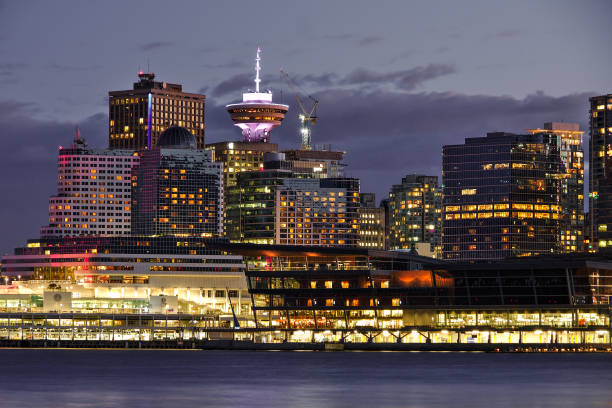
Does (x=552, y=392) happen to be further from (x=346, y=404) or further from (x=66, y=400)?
(x=66, y=400)

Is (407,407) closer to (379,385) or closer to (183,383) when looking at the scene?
(379,385)

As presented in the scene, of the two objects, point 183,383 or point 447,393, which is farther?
point 183,383

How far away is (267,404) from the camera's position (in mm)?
166625

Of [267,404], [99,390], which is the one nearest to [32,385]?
[99,390]

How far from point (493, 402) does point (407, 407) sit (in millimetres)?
11469

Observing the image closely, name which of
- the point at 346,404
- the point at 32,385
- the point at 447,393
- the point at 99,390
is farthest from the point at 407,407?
the point at 32,385

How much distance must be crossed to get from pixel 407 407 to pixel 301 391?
2515 cm

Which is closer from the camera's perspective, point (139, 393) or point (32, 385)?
point (139, 393)

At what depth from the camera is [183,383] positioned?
200 metres

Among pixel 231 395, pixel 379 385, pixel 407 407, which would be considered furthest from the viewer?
pixel 379 385

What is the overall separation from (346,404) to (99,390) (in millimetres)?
37466

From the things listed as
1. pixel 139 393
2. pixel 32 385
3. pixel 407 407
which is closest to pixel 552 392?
pixel 407 407

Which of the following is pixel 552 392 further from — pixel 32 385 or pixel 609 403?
pixel 32 385

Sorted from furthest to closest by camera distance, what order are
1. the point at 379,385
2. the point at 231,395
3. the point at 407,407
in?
the point at 379,385 → the point at 231,395 → the point at 407,407
